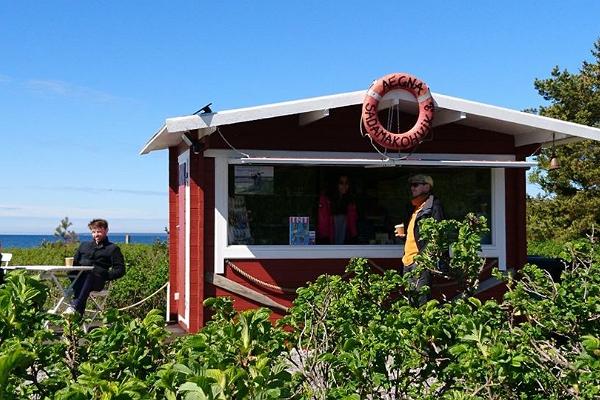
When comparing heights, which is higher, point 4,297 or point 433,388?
point 4,297

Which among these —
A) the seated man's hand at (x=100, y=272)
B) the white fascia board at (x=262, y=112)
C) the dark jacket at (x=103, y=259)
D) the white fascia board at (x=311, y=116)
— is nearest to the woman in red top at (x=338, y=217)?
the white fascia board at (x=311, y=116)

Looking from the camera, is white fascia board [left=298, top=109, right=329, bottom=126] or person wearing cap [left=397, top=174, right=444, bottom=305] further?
white fascia board [left=298, top=109, right=329, bottom=126]

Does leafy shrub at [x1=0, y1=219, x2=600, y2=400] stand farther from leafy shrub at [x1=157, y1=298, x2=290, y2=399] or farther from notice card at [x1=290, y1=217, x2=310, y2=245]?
notice card at [x1=290, y1=217, x2=310, y2=245]

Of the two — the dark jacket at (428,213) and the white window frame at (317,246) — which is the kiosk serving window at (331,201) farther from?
the dark jacket at (428,213)

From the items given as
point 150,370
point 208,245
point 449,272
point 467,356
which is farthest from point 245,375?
point 208,245

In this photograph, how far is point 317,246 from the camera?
29.0 feet

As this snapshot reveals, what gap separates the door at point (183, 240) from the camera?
898 cm

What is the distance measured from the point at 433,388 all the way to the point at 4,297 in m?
1.69

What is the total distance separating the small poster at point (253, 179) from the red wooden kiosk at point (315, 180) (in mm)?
11

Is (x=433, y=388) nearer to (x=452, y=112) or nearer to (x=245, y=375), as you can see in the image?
(x=245, y=375)

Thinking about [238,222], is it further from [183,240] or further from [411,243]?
[411,243]

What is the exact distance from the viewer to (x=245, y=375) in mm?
2254

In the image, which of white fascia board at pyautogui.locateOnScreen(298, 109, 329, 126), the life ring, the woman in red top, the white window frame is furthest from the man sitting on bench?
the life ring

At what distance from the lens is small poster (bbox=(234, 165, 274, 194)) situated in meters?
8.66
